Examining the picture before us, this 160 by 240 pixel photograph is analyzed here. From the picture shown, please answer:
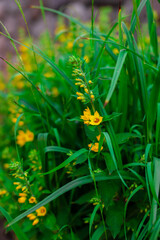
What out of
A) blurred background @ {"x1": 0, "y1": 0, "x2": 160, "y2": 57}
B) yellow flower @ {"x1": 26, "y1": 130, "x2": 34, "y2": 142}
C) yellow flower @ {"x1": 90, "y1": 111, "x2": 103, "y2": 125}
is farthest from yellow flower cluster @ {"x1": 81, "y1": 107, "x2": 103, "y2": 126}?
blurred background @ {"x1": 0, "y1": 0, "x2": 160, "y2": 57}

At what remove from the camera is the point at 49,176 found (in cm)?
Answer: 116

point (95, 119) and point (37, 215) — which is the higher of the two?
point (95, 119)

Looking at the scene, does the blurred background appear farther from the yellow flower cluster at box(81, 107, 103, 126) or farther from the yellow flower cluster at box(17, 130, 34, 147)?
the yellow flower cluster at box(81, 107, 103, 126)

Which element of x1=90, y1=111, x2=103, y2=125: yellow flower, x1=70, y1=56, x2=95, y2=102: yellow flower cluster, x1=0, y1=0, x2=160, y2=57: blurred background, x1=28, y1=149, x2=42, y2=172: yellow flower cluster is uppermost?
x1=0, y1=0, x2=160, y2=57: blurred background

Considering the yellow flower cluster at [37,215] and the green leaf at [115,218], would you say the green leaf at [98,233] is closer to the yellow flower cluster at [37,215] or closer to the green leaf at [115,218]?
the green leaf at [115,218]

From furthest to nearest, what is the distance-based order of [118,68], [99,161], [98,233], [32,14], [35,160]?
[32,14] → [35,160] → [99,161] → [98,233] → [118,68]

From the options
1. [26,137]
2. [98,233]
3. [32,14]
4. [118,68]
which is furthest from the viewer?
[32,14]

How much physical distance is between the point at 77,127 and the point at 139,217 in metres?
0.62

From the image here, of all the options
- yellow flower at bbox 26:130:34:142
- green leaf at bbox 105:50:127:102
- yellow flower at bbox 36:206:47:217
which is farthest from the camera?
yellow flower at bbox 26:130:34:142

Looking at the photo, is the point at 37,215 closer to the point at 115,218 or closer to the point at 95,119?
the point at 115,218

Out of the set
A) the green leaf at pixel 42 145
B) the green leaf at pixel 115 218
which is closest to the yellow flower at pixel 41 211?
the green leaf at pixel 42 145

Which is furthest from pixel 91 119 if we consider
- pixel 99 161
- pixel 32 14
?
pixel 32 14

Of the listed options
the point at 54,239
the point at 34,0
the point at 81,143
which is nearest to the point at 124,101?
the point at 81,143

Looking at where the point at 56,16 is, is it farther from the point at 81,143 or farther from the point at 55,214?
the point at 55,214
